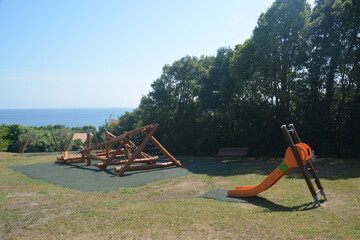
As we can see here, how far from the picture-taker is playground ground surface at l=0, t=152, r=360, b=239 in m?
5.30

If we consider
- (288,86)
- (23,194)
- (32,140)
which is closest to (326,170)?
(288,86)

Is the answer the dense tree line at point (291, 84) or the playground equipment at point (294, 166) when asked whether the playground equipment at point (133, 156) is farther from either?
the playground equipment at point (294, 166)

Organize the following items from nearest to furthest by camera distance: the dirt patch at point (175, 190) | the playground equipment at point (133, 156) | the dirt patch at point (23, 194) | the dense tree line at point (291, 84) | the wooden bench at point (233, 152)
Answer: the dirt patch at point (175, 190)
the dirt patch at point (23, 194)
the playground equipment at point (133, 156)
the dense tree line at point (291, 84)
the wooden bench at point (233, 152)

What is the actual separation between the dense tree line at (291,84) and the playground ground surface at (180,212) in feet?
20.1

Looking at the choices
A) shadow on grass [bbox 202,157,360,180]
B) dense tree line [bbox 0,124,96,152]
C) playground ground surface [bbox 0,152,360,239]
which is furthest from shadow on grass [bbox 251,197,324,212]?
dense tree line [bbox 0,124,96,152]

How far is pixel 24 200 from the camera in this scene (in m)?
8.63

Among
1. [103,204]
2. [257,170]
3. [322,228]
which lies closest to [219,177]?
[257,170]

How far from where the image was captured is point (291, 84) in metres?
16.4

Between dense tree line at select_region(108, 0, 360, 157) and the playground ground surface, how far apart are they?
6.12m

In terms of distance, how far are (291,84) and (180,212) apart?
1241 centimetres

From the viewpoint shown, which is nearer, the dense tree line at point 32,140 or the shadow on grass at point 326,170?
the shadow on grass at point 326,170

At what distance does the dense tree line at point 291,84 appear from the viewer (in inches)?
619

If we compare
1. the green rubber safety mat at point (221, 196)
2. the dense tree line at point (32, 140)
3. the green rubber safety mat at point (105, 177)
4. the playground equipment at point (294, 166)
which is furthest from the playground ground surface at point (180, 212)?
the dense tree line at point (32, 140)

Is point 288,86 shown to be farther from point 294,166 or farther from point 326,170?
point 294,166
